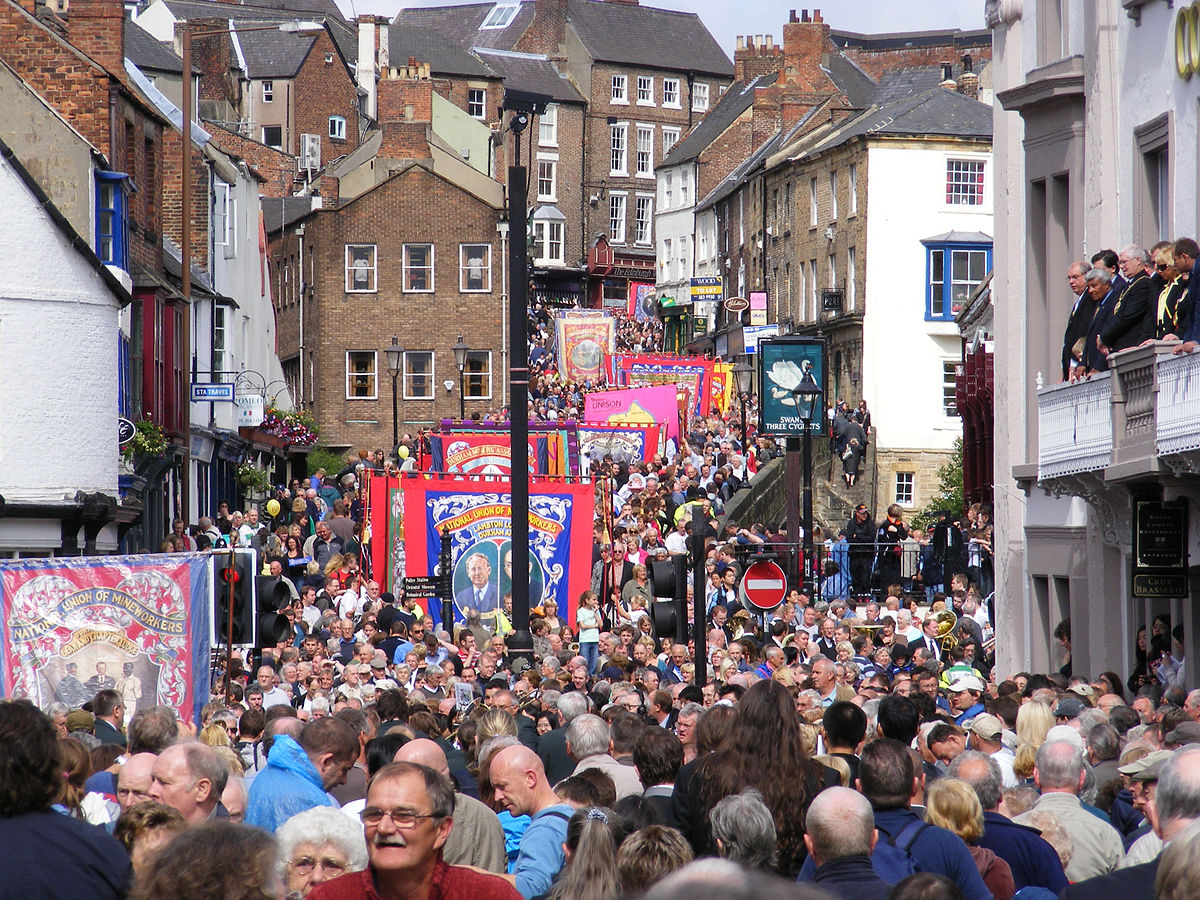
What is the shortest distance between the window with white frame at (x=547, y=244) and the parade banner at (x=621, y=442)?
62945 millimetres

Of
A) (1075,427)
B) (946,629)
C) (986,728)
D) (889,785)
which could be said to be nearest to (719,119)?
(946,629)

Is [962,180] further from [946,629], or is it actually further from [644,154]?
[644,154]

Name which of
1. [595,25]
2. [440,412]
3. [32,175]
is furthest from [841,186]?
[595,25]

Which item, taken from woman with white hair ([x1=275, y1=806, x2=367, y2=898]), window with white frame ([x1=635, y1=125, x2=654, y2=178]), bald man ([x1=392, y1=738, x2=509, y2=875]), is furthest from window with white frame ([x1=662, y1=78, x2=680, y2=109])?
woman with white hair ([x1=275, y1=806, x2=367, y2=898])

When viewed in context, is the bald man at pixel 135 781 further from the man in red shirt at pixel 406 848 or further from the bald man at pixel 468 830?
the man in red shirt at pixel 406 848

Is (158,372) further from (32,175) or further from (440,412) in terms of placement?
(440,412)

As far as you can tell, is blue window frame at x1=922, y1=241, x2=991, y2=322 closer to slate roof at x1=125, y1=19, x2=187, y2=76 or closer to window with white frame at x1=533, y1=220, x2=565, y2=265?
slate roof at x1=125, y1=19, x2=187, y2=76

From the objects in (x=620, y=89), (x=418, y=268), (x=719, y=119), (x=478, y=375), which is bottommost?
(x=478, y=375)

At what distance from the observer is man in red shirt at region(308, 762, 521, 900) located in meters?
5.27

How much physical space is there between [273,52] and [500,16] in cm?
3564

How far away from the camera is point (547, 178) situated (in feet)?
354

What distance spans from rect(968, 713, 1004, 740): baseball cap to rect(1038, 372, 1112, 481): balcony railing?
8.27 metres

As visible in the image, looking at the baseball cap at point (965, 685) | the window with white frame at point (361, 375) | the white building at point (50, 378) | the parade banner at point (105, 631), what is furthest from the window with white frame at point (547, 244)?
the baseball cap at point (965, 685)

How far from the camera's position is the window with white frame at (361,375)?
60.3m
